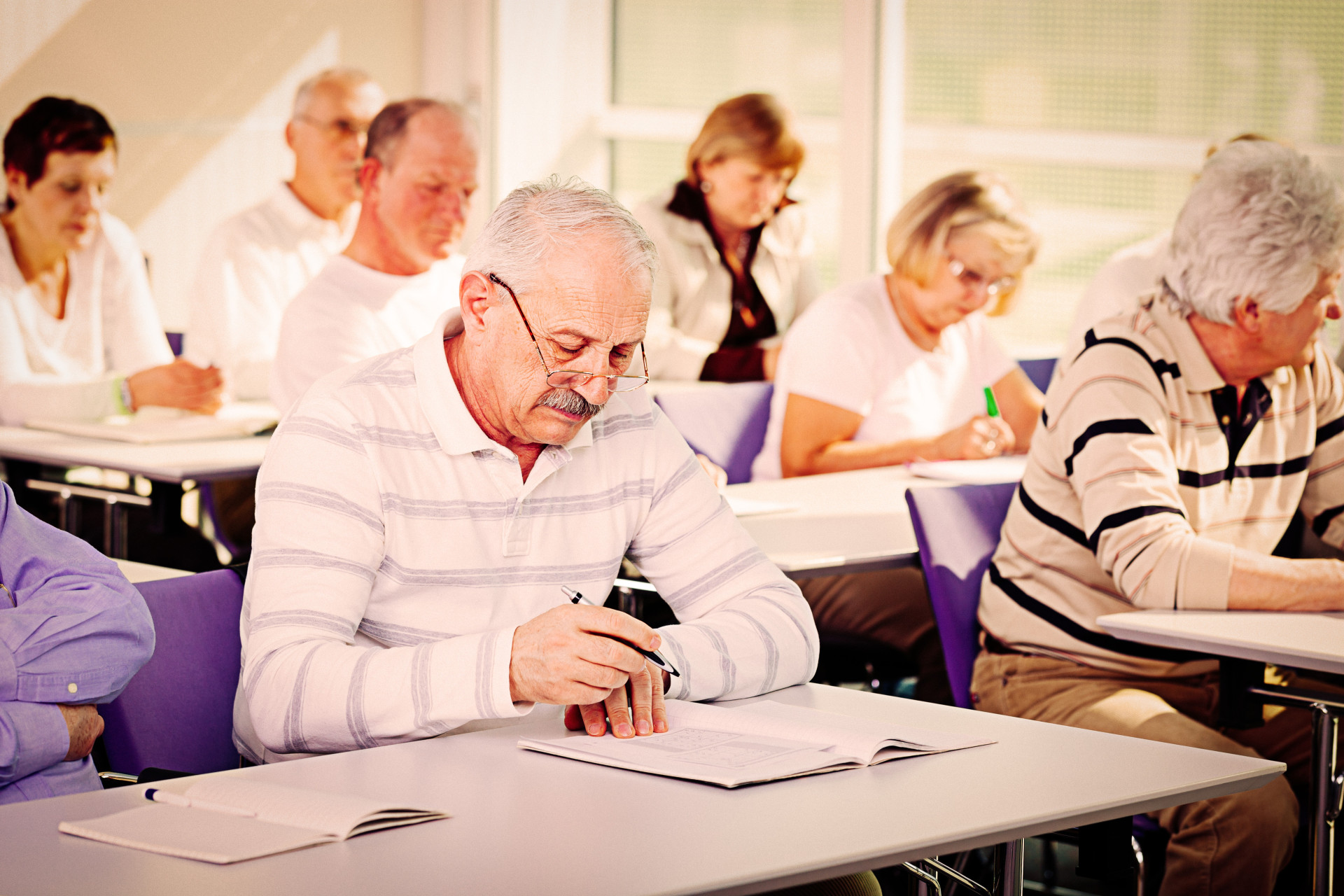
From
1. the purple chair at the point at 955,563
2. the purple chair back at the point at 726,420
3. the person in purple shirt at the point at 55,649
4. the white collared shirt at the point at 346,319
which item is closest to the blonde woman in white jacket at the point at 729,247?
the purple chair back at the point at 726,420

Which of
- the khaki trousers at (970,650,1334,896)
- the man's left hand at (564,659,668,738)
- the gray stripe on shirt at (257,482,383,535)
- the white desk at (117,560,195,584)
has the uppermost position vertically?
the gray stripe on shirt at (257,482,383,535)

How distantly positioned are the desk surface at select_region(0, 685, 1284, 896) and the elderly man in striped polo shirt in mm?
661

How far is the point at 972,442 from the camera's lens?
142 inches

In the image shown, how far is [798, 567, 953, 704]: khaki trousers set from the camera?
3.14m

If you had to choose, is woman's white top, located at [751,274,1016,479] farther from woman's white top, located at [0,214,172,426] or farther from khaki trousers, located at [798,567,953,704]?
woman's white top, located at [0,214,172,426]

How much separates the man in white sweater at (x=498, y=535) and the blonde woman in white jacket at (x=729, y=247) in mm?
2704

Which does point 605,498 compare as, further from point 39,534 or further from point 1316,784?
point 1316,784

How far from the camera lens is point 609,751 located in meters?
1.52

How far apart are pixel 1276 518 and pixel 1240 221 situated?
1.72 feet

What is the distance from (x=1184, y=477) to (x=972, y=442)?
1215 mm

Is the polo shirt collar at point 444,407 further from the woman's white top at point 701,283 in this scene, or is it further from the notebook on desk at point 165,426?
the woman's white top at point 701,283

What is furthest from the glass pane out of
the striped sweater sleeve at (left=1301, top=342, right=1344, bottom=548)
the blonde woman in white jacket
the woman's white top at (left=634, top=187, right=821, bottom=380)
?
the striped sweater sleeve at (left=1301, top=342, right=1344, bottom=548)

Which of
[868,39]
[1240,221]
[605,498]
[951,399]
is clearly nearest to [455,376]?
[605,498]

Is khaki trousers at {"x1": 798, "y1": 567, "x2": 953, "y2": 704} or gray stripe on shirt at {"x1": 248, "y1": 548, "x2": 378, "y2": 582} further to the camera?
khaki trousers at {"x1": 798, "y1": 567, "x2": 953, "y2": 704}
